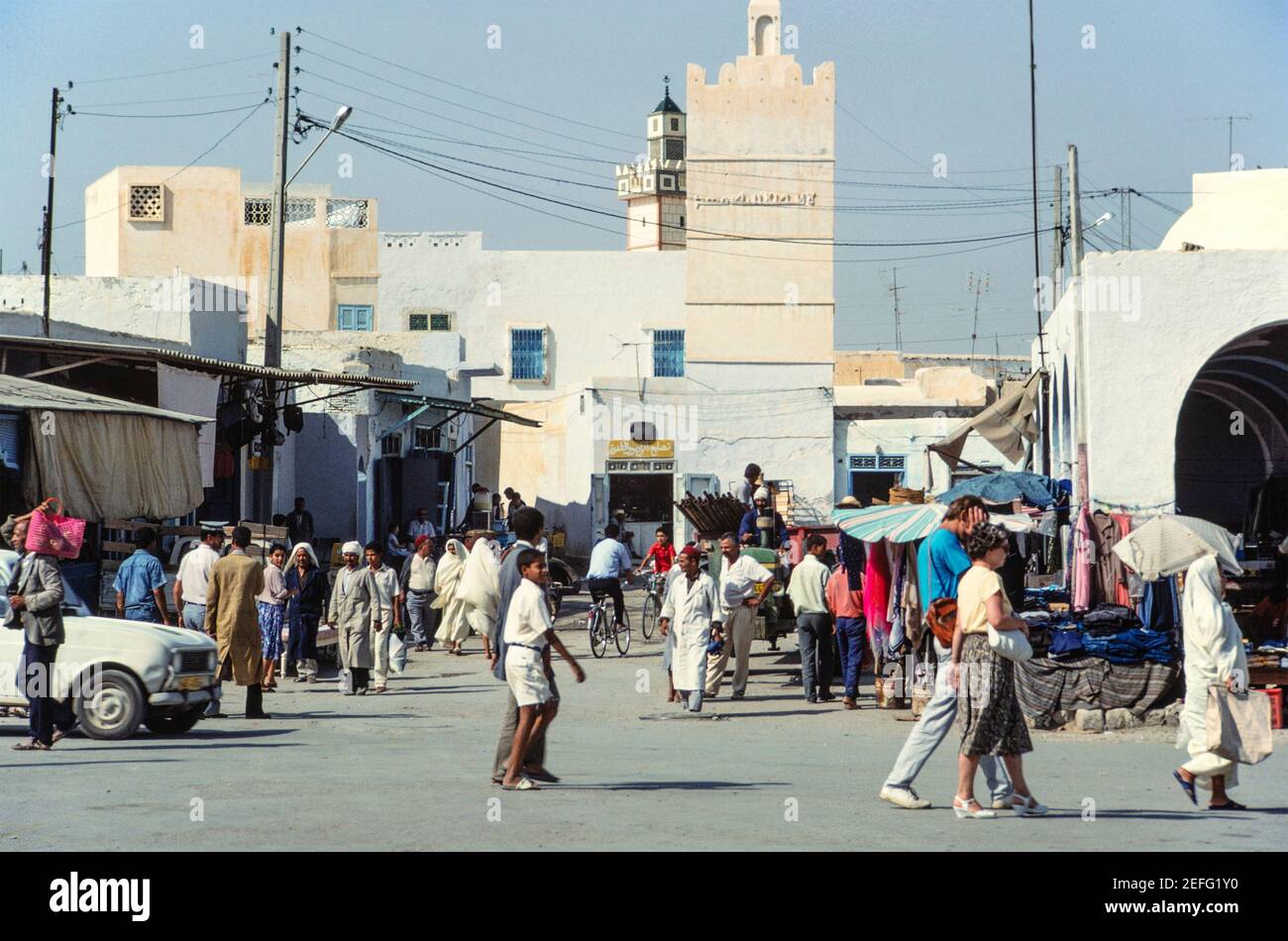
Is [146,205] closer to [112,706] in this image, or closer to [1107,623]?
[112,706]

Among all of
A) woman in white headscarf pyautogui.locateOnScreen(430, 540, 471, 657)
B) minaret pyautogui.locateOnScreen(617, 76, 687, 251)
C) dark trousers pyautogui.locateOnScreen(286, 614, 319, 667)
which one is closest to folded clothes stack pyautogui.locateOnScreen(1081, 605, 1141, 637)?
dark trousers pyautogui.locateOnScreen(286, 614, 319, 667)

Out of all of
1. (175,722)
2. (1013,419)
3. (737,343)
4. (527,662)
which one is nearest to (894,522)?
(527,662)

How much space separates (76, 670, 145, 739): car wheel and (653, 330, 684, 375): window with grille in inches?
1613

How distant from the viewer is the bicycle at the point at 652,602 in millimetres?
26297

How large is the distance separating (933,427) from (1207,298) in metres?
23.3

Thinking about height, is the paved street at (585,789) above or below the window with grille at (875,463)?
below

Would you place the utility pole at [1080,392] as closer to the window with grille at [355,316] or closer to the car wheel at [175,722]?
the car wheel at [175,722]

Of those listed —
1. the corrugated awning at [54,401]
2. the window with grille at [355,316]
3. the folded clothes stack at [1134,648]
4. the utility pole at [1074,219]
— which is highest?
the window with grille at [355,316]

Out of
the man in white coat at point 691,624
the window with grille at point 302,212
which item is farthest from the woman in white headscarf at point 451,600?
the window with grille at point 302,212

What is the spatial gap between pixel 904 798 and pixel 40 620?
6.78 meters

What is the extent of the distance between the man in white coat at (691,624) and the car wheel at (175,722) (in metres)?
4.76

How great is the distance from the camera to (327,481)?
33.0 metres

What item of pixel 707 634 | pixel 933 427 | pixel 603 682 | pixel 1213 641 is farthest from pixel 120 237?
pixel 1213 641

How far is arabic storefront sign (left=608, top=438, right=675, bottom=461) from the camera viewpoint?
46.4 m
